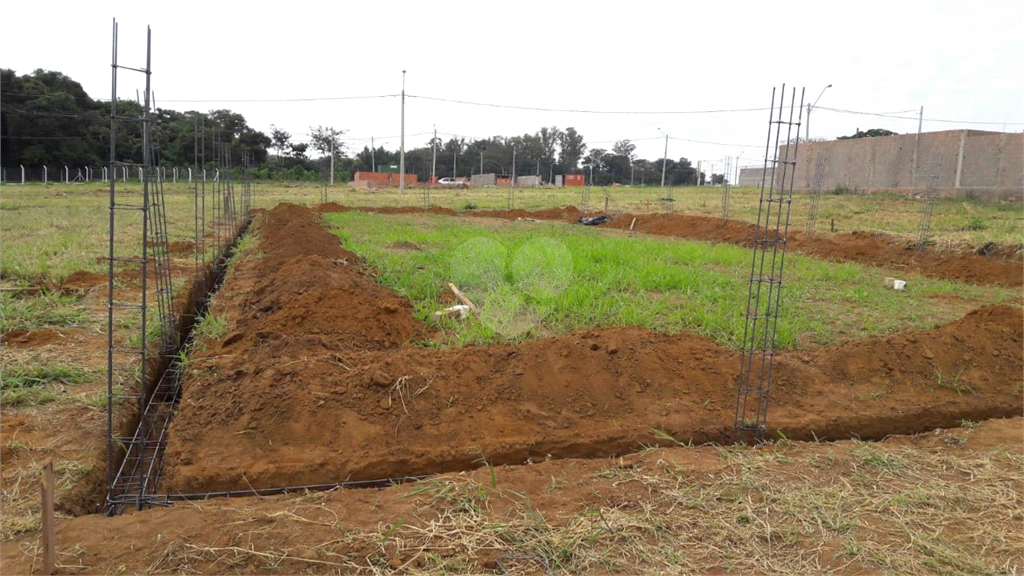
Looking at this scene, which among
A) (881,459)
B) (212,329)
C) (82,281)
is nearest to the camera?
(881,459)

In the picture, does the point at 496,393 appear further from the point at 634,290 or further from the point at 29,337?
the point at 29,337

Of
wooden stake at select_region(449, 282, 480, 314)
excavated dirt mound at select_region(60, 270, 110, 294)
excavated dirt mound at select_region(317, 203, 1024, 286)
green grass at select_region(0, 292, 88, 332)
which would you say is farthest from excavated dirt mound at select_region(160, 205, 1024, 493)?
excavated dirt mound at select_region(317, 203, 1024, 286)

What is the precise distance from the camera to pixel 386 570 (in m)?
2.21

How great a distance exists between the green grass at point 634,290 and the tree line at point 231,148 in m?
12.0

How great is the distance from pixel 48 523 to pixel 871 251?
12.0 meters

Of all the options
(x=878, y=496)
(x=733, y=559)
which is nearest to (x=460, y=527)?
(x=733, y=559)

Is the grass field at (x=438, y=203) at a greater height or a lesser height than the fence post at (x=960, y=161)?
lesser

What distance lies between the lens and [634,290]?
659 cm

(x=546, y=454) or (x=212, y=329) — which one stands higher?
(x=212, y=329)

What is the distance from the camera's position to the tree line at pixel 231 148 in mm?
28438

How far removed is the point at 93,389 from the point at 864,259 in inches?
440

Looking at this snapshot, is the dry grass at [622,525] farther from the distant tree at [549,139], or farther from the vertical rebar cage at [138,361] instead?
the distant tree at [549,139]

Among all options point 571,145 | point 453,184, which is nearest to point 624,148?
point 571,145

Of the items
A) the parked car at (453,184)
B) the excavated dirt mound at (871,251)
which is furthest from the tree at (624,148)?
the excavated dirt mound at (871,251)
